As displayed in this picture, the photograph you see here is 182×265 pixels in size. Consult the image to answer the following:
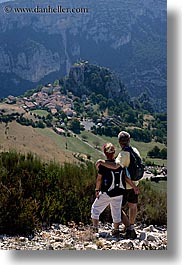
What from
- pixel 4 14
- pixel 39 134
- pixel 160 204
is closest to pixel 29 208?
pixel 39 134

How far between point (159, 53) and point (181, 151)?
1.02m

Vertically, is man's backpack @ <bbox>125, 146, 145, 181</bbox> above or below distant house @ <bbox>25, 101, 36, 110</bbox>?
below

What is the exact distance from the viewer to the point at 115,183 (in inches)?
236

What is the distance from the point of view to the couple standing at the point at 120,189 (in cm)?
598

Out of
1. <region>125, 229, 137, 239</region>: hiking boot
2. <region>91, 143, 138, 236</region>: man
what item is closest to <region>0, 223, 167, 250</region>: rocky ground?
<region>125, 229, 137, 239</region>: hiking boot

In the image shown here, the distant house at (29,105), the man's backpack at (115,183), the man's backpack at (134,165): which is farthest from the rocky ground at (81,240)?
the distant house at (29,105)

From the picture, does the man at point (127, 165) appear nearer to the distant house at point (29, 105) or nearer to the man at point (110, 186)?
the man at point (110, 186)

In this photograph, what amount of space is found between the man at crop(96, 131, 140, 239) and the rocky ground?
5.3 inches

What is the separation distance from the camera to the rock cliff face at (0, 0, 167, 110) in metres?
6.28

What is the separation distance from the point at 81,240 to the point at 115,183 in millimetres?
667

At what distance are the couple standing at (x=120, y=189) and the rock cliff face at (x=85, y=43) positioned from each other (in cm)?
68

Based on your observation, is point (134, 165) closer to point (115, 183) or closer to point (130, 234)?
point (115, 183)

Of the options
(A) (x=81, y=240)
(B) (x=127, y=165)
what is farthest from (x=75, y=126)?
(A) (x=81, y=240)

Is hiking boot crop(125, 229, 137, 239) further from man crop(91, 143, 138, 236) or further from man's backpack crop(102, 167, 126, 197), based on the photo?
man's backpack crop(102, 167, 126, 197)
